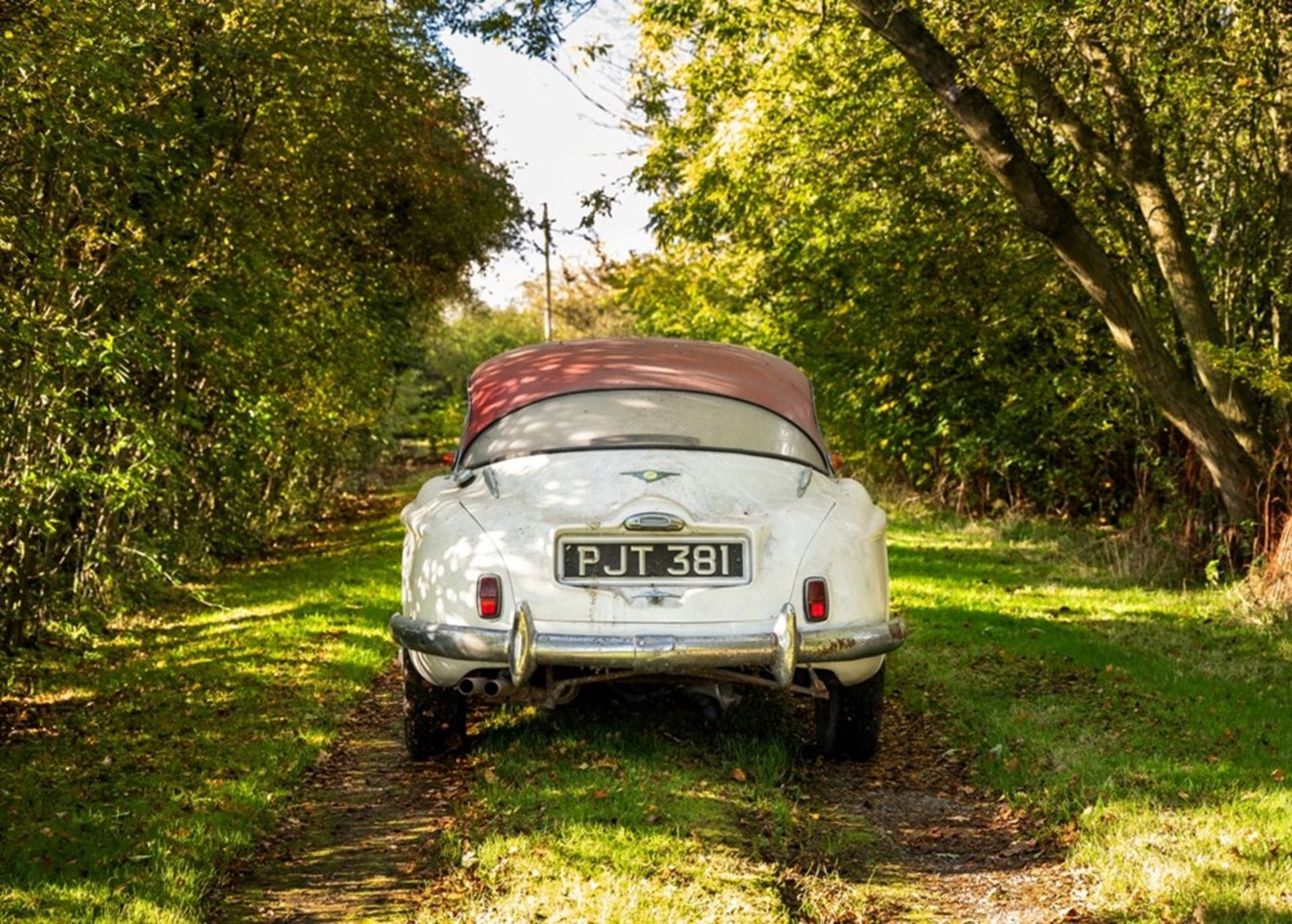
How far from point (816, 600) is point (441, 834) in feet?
5.90

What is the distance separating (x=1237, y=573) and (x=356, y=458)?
52.5 ft

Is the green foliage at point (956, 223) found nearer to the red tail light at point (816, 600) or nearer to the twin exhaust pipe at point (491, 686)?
the red tail light at point (816, 600)

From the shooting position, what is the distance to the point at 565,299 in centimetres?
6512

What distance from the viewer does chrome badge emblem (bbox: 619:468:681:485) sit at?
19.3 feet

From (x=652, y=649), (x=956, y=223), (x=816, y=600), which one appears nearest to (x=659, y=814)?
(x=652, y=649)

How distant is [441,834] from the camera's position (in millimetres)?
5172

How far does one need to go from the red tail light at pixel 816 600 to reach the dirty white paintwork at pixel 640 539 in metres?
0.02

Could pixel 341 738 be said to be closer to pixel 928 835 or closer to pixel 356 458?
pixel 928 835

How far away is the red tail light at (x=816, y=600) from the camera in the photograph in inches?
220

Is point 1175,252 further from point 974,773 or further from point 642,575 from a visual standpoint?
point 642,575

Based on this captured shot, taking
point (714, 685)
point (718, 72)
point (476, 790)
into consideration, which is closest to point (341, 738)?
point (476, 790)

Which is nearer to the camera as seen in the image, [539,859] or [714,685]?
[539,859]

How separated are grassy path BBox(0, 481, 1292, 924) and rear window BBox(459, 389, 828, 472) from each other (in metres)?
1.41

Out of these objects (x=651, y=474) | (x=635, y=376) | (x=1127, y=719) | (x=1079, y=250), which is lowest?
(x=1127, y=719)
